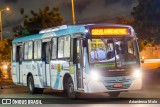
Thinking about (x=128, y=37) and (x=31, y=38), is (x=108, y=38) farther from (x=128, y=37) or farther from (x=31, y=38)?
(x=31, y=38)

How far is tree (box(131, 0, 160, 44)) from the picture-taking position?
49.4 metres

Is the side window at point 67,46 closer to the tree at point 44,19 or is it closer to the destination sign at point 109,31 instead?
the destination sign at point 109,31

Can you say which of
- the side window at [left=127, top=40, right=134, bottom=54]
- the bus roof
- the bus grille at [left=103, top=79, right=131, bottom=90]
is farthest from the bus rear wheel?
the side window at [left=127, top=40, right=134, bottom=54]

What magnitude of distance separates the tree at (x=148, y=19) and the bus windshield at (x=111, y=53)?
31.0m

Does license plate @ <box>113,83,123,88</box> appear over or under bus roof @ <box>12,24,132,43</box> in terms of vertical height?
under

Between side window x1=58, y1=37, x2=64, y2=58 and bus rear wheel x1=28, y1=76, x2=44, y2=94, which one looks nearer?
side window x1=58, y1=37, x2=64, y2=58

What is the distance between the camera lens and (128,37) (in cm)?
1908

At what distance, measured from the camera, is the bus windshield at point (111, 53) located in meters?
18.4

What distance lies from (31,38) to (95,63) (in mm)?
7063

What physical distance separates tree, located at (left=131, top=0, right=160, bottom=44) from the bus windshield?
31.0m

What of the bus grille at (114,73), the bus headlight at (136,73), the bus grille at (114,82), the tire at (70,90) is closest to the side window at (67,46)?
the tire at (70,90)

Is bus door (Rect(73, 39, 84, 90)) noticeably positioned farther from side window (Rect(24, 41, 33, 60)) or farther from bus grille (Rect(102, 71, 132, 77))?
side window (Rect(24, 41, 33, 60))

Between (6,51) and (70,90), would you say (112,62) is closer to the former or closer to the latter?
(70,90)

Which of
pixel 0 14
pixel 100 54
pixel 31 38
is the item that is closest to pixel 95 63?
pixel 100 54
